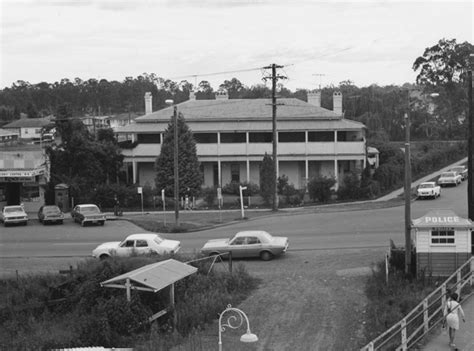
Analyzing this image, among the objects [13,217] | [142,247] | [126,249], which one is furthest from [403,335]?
[13,217]

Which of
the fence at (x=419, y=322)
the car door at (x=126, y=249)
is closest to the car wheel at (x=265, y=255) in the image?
the car door at (x=126, y=249)

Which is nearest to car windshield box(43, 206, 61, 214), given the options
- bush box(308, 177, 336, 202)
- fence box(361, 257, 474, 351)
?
bush box(308, 177, 336, 202)

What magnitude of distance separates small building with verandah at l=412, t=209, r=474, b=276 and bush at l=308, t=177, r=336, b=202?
86.6ft

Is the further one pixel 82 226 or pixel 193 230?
pixel 82 226

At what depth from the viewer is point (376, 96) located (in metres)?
120

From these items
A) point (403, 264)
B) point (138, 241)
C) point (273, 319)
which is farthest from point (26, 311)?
point (403, 264)

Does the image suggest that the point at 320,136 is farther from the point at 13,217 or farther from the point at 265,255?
the point at 265,255

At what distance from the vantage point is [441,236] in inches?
866

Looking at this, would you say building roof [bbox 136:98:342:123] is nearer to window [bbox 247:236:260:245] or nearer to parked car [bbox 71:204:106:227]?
parked car [bbox 71:204:106:227]

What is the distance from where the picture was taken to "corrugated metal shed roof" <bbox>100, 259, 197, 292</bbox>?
1953 centimetres

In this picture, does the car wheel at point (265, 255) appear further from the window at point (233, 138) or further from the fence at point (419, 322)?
the window at point (233, 138)

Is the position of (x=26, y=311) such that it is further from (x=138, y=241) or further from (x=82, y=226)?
(x=82, y=226)

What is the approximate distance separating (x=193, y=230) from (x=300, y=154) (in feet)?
68.1

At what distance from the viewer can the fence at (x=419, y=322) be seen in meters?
15.2
